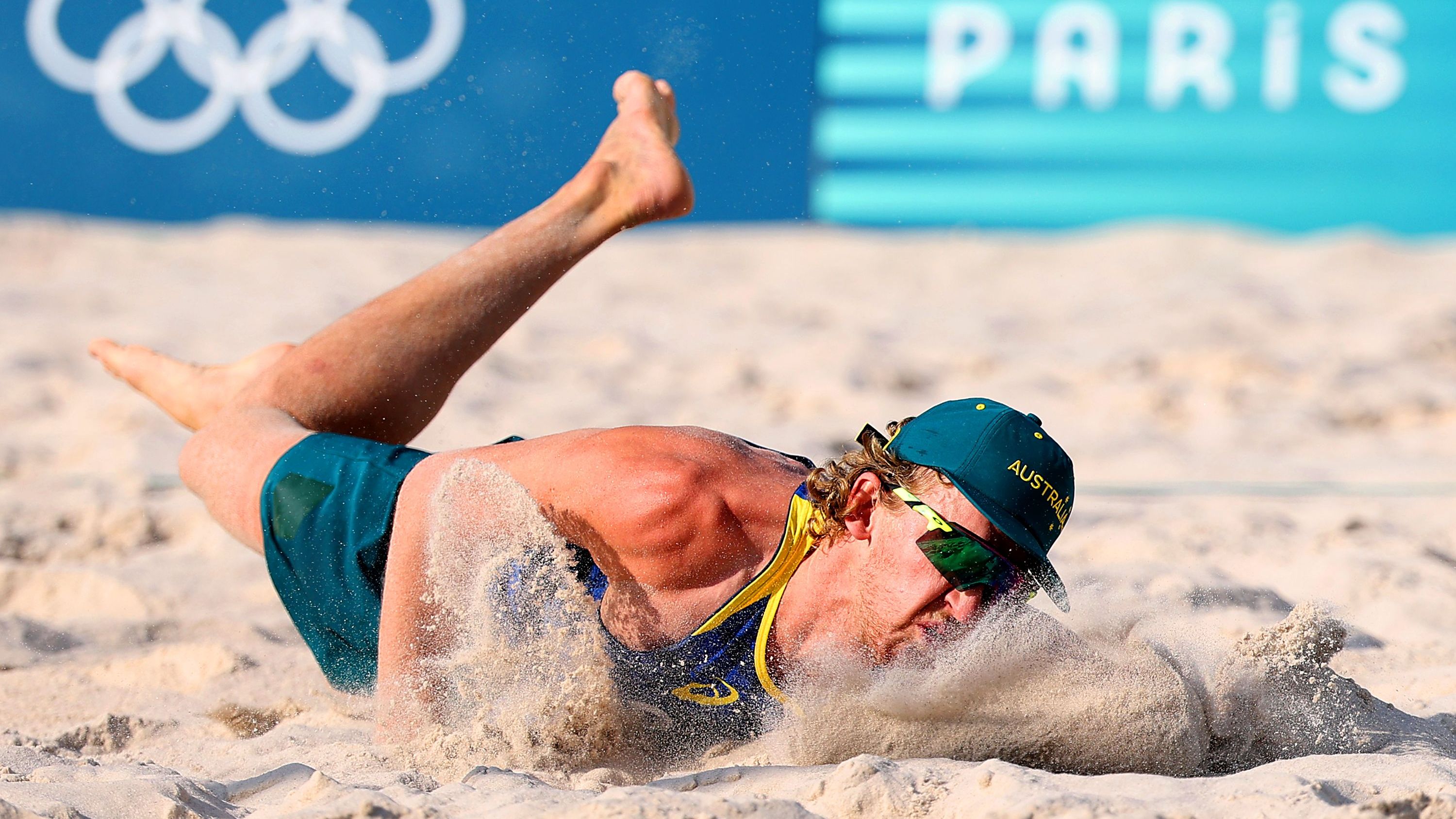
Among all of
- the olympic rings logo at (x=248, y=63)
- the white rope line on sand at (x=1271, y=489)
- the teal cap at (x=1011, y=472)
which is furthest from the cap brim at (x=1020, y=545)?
the olympic rings logo at (x=248, y=63)

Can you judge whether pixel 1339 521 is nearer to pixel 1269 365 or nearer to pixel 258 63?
pixel 1269 365

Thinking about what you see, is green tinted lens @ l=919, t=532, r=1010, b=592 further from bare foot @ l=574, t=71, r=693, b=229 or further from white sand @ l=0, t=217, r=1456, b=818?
bare foot @ l=574, t=71, r=693, b=229

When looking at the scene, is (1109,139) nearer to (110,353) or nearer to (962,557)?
(110,353)

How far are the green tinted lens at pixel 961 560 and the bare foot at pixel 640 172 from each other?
954 millimetres

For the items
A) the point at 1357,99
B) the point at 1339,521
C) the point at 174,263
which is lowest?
the point at 1339,521

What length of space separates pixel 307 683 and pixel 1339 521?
221 cm

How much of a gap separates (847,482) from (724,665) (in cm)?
30

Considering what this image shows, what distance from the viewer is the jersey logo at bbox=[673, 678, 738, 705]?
179cm

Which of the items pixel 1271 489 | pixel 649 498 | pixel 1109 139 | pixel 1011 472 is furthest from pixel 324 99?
pixel 1011 472

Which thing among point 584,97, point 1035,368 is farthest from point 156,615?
point 1035,368

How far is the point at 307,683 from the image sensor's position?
7.36ft

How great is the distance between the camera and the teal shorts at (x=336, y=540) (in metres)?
2.00

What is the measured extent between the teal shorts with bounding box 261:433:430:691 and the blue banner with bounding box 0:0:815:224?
2777 mm

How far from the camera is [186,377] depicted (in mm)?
2465
